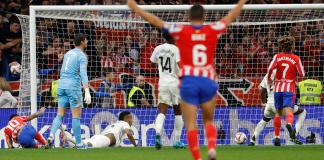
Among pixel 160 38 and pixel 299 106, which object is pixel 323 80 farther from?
pixel 160 38

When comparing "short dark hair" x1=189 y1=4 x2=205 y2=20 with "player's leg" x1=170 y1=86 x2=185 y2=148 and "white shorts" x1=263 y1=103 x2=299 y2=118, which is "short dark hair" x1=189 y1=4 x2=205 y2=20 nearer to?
"player's leg" x1=170 y1=86 x2=185 y2=148

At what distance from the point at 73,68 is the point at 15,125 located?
213 cm

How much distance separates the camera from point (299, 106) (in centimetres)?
2011

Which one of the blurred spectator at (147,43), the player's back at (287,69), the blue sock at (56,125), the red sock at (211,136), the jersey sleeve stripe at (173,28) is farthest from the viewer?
the blurred spectator at (147,43)

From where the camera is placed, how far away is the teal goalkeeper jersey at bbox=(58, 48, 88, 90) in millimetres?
16750

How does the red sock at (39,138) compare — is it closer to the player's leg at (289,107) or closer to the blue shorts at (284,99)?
the blue shorts at (284,99)

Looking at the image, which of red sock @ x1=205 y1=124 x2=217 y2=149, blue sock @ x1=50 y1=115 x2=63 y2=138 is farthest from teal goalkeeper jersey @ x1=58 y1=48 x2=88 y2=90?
red sock @ x1=205 y1=124 x2=217 y2=149

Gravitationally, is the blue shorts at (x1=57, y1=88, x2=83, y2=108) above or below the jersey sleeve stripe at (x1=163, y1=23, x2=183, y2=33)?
below

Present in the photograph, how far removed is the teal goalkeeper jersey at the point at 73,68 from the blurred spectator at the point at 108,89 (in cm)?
328

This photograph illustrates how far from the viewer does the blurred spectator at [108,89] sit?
2045 centimetres

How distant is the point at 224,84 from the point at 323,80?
234 centimetres

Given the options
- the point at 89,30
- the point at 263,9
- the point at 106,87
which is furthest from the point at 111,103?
the point at 263,9

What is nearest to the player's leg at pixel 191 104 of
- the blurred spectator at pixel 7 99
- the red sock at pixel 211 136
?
the red sock at pixel 211 136

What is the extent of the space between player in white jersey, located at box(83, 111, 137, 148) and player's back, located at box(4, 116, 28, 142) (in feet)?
4.80
